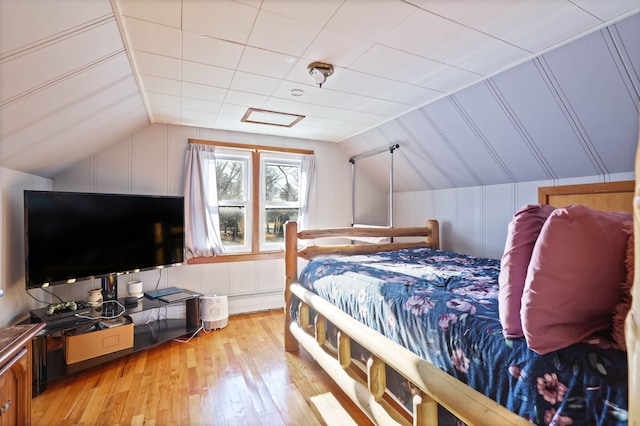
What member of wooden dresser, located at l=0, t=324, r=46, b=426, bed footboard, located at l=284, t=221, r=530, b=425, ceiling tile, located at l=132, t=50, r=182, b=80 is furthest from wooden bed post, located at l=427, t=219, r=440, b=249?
wooden dresser, located at l=0, t=324, r=46, b=426

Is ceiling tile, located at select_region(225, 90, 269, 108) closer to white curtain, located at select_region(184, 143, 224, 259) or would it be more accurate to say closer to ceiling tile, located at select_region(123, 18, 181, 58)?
ceiling tile, located at select_region(123, 18, 181, 58)

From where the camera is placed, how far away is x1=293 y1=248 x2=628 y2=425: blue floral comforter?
81 centimetres

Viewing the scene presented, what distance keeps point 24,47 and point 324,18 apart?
4.29 ft

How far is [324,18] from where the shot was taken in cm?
158

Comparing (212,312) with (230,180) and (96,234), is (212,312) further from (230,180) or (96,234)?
(230,180)

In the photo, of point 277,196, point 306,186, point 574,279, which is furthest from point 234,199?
point 574,279

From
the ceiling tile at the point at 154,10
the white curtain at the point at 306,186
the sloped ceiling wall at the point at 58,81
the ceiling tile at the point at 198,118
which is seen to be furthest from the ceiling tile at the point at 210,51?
the white curtain at the point at 306,186

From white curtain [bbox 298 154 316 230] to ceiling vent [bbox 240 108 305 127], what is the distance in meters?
0.71

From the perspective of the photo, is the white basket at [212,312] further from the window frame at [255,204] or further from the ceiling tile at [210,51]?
the ceiling tile at [210,51]

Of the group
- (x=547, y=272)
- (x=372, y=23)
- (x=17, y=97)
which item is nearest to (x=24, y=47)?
(x=17, y=97)

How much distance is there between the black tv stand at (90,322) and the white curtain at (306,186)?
1546 mm

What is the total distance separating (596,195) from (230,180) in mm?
3509

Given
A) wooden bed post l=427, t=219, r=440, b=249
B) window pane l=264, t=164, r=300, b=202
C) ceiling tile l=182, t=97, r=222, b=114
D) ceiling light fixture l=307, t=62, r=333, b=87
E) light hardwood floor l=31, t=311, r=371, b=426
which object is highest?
ceiling tile l=182, t=97, r=222, b=114

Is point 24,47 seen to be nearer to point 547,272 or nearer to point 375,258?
point 547,272
